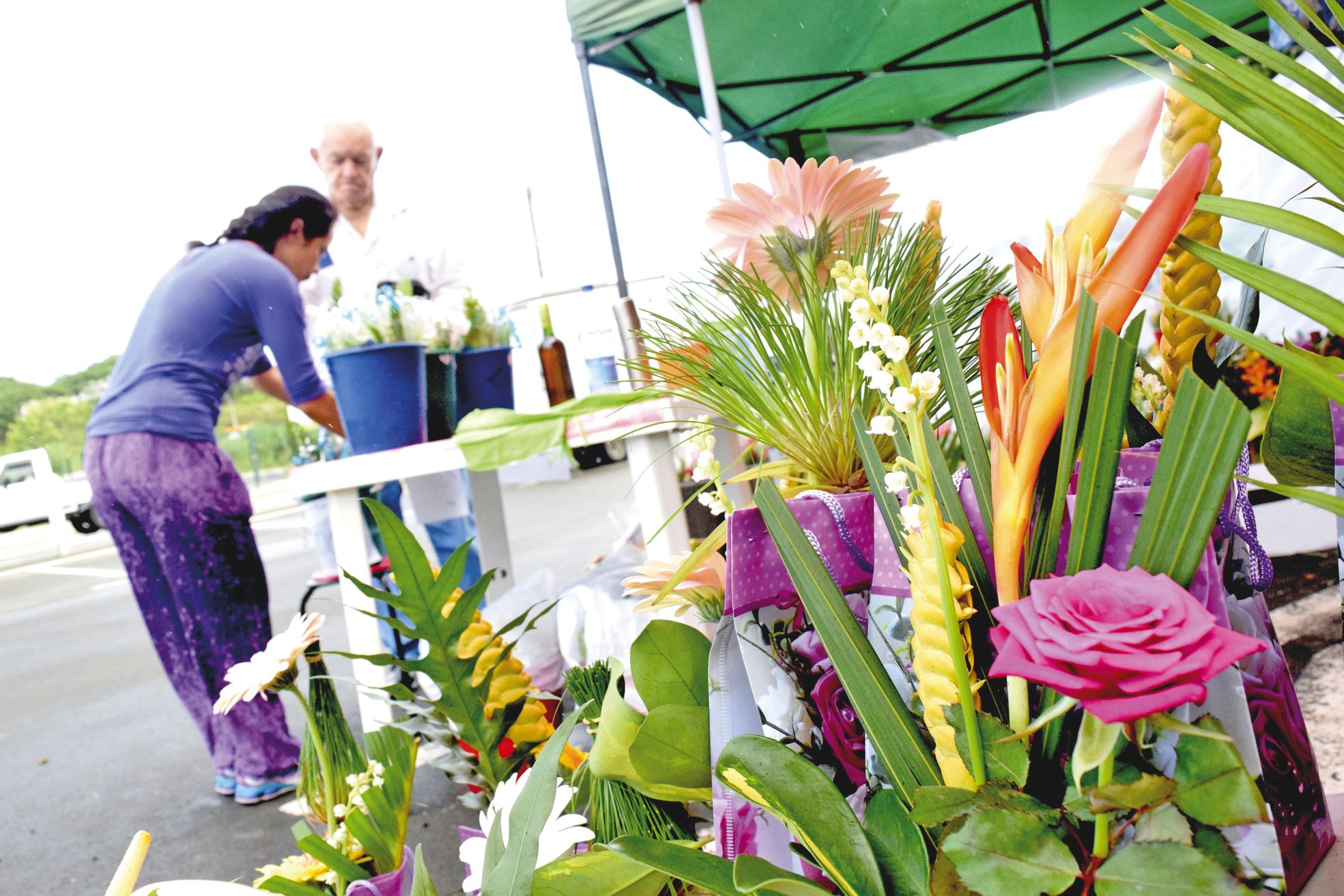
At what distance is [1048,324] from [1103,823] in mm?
139

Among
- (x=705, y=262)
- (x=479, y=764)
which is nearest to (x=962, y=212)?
(x=705, y=262)

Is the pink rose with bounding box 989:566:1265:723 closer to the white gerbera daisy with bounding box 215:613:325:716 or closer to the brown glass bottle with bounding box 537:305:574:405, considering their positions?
the white gerbera daisy with bounding box 215:613:325:716

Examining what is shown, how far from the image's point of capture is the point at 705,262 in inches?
16.0

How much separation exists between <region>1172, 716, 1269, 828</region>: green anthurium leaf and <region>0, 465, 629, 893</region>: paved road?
989mm

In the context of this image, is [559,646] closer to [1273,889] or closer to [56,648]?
[1273,889]

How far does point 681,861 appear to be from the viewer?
0.28m

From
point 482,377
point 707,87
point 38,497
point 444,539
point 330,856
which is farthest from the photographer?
point 38,497

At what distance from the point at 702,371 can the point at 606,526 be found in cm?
471

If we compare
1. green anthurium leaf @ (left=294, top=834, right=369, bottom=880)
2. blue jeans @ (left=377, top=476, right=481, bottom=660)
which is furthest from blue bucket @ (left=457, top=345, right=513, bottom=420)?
green anthurium leaf @ (left=294, top=834, right=369, bottom=880)

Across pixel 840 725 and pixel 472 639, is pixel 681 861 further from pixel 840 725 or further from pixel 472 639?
pixel 472 639

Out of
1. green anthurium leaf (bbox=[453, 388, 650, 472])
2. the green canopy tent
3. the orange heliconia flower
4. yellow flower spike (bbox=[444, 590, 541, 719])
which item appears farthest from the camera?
the green canopy tent

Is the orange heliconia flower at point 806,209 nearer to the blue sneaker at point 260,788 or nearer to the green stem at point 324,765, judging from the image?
the green stem at point 324,765

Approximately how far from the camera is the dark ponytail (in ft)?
5.14

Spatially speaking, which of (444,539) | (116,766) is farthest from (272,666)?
(116,766)
